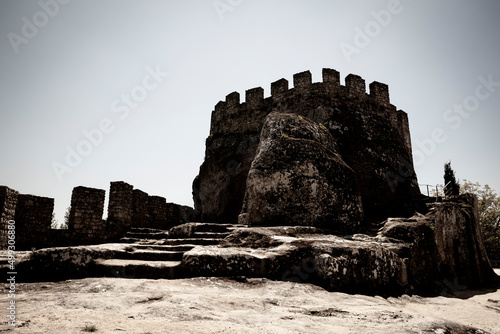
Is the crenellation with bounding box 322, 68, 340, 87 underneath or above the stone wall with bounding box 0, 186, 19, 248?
above

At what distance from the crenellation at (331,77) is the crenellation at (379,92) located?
2.03 metres

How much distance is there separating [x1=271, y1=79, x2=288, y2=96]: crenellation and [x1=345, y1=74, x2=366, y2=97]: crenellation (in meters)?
2.80

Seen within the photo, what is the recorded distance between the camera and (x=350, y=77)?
46.2ft

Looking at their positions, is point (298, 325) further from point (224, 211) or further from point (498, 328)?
point (224, 211)

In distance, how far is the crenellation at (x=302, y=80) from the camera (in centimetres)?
1391

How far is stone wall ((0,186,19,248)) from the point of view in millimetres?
7477

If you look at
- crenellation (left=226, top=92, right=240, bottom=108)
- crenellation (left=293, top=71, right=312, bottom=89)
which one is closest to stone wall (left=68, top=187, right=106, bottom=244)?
crenellation (left=226, top=92, right=240, bottom=108)

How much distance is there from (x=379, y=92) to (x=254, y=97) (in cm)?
606

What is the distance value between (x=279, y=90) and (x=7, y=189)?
11075 millimetres

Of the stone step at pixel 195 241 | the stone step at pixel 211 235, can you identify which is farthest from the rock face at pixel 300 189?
the stone step at pixel 195 241

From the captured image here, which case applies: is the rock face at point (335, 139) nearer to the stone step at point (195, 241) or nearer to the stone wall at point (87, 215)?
the stone wall at point (87, 215)

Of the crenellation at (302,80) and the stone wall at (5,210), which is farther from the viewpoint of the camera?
the crenellation at (302,80)

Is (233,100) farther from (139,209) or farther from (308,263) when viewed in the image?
(308,263)

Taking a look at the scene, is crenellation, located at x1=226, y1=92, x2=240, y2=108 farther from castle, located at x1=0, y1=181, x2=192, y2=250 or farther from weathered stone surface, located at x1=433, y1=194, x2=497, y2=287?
weathered stone surface, located at x1=433, y1=194, x2=497, y2=287
